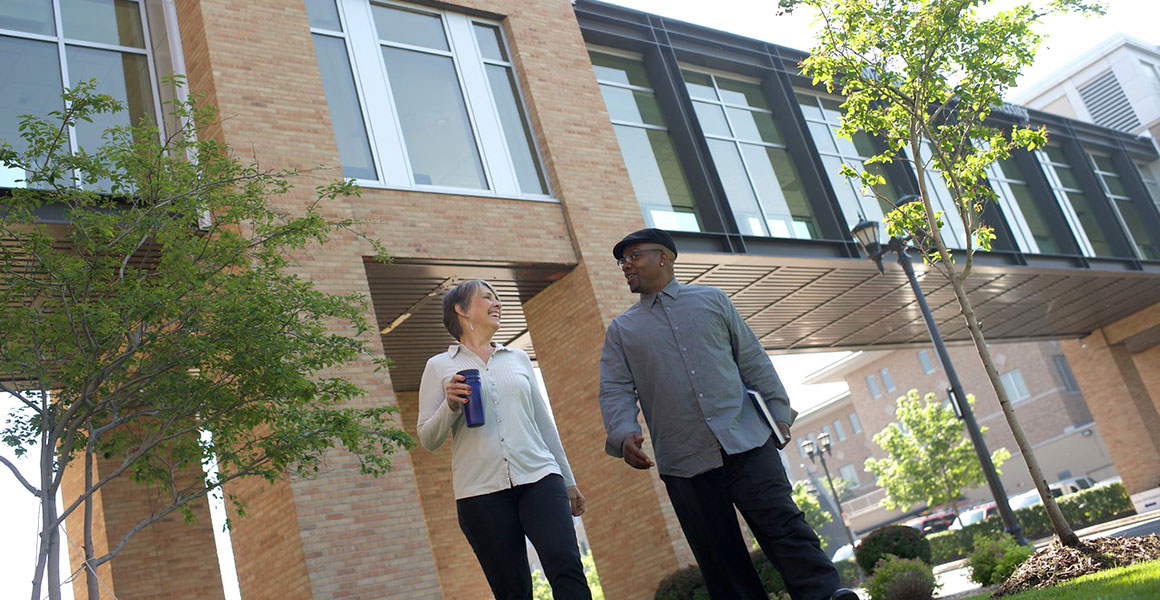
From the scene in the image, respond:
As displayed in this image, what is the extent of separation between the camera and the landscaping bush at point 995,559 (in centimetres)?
1060

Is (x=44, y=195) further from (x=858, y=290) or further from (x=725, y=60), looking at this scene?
(x=858, y=290)

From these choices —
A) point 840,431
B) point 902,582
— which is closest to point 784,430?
point 902,582

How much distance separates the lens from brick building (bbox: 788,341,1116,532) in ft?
179

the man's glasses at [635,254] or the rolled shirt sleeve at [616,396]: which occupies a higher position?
the man's glasses at [635,254]

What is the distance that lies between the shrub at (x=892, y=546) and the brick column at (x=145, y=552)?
387 inches

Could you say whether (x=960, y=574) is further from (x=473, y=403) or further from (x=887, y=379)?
(x=887, y=379)

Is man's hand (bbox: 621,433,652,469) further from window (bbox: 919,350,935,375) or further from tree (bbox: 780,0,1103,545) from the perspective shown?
window (bbox: 919,350,935,375)

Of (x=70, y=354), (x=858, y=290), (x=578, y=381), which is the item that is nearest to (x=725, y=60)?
(x=858, y=290)

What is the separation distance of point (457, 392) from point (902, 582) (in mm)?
8307

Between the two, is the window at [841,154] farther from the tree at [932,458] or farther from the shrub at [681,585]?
the tree at [932,458]

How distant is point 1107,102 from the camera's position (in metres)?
41.0

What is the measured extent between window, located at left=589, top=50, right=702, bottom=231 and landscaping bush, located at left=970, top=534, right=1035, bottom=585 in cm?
819

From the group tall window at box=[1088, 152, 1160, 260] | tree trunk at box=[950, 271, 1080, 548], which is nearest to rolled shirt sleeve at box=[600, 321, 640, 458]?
tree trunk at box=[950, 271, 1080, 548]

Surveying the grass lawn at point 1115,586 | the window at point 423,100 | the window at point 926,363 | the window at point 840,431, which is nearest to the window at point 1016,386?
the window at point 926,363
